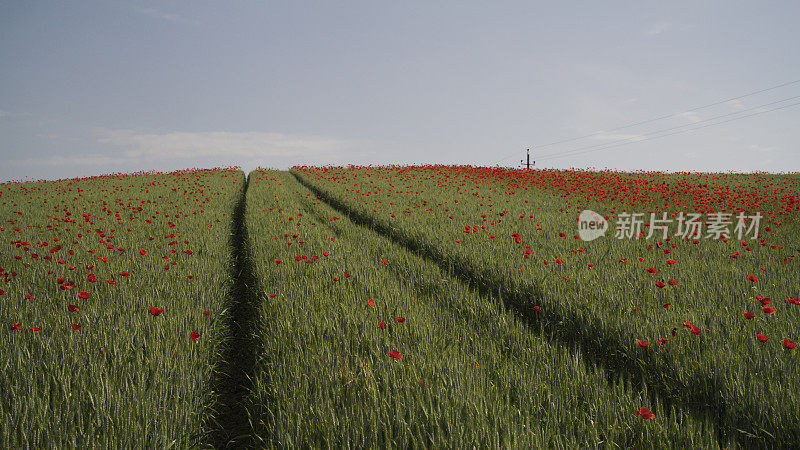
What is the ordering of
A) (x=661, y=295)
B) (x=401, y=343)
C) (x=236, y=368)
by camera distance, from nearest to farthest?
(x=401, y=343), (x=236, y=368), (x=661, y=295)

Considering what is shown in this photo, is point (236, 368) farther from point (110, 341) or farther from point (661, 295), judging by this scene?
point (661, 295)

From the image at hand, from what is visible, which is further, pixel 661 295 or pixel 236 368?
pixel 661 295

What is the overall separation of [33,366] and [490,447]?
11.4 feet

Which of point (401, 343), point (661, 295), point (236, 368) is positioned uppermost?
point (661, 295)

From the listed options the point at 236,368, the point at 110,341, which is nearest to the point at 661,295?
the point at 236,368

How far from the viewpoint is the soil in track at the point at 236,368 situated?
129 inches

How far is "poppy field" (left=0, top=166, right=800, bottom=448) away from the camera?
8.05 feet

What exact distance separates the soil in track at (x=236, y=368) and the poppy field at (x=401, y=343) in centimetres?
2

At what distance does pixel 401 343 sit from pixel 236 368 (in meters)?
2.11

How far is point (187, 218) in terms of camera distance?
10164 millimetres

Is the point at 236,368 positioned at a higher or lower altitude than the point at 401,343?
lower

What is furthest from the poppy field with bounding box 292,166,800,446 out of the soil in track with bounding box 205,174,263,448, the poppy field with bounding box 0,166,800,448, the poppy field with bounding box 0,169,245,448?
the poppy field with bounding box 0,169,245,448

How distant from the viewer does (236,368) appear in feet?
14.1

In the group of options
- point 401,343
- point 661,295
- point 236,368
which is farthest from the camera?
point 661,295
